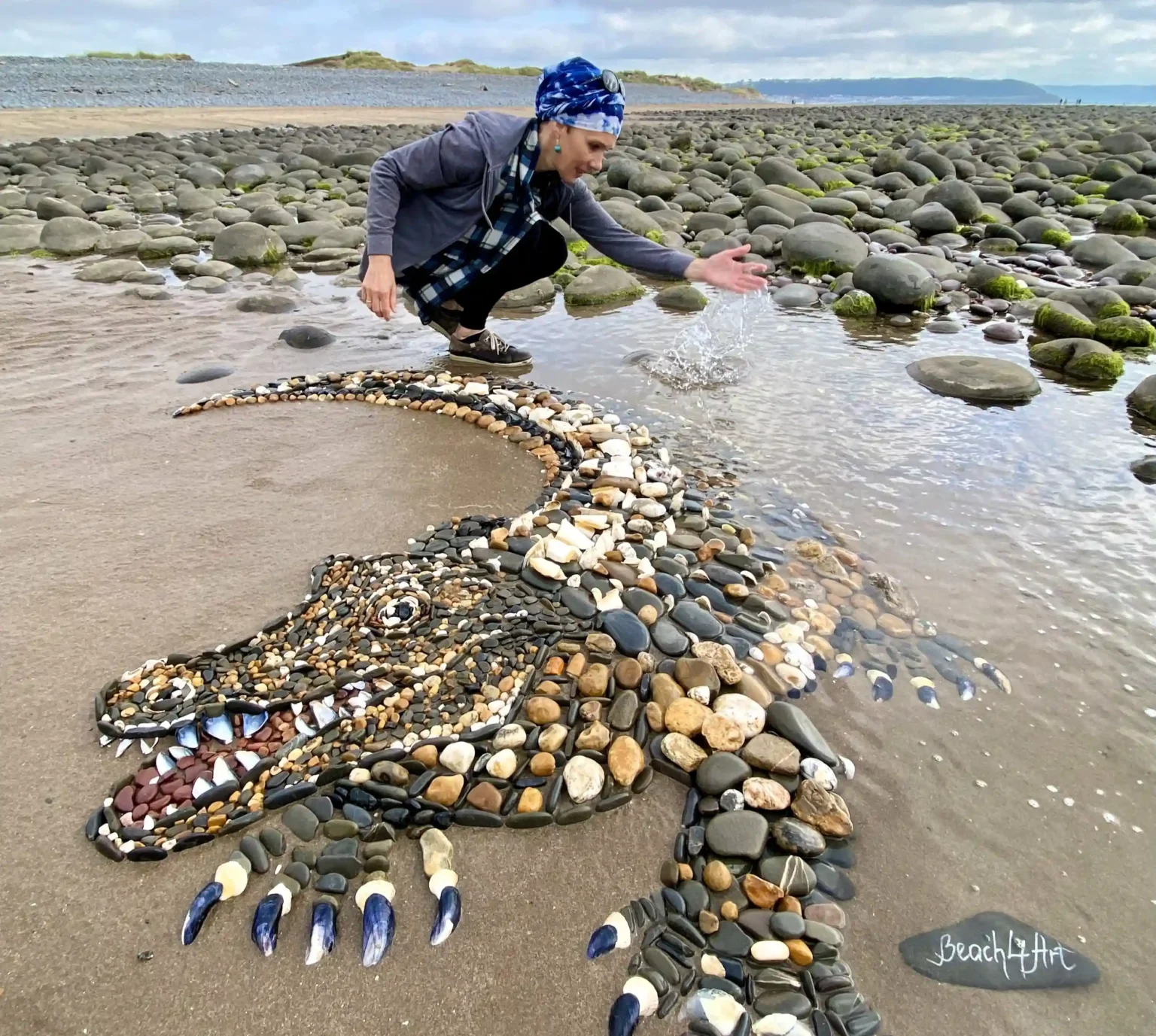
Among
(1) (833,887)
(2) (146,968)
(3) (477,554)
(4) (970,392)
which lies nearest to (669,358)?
(4) (970,392)

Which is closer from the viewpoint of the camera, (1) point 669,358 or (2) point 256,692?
(2) point 256,692

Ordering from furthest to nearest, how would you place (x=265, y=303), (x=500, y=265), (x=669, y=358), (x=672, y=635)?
(x=265, y=303), (x=669, y=358), (x=500, y=265), (x=672, y=635)

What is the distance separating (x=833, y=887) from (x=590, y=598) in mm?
1070

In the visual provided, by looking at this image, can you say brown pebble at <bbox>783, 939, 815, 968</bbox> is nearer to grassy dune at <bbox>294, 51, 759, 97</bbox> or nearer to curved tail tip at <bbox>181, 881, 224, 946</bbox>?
curved tail tip at <bbox>181, 881, 224, 946</bbox>

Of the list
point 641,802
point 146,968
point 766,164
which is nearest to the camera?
point 146,968

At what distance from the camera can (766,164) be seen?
12500 mm

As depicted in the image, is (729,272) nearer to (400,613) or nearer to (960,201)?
(400,613)

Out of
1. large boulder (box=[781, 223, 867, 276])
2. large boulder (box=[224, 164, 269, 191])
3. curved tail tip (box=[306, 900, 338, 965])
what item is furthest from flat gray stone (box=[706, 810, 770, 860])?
large boulder (box=[224, 164, 269, 191])

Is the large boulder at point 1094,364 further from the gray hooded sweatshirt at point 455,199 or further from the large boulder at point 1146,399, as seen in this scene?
the gray hooded sweatshirt at point 455,199

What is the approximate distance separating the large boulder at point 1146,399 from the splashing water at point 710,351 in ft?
7.20

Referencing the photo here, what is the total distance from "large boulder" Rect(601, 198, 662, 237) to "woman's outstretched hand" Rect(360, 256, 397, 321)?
17.5ft

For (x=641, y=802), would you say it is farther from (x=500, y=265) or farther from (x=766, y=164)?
(x=766, y=164)

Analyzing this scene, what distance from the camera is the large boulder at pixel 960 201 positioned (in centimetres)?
1027

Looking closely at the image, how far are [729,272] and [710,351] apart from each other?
5.17 ft
